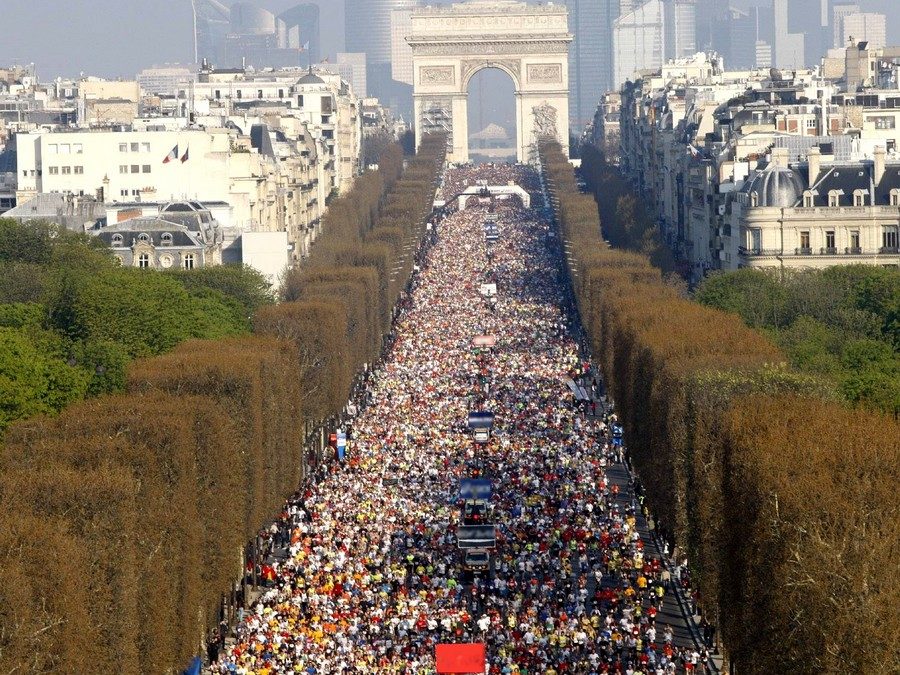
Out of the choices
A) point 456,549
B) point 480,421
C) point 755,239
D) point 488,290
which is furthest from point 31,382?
point 488,290

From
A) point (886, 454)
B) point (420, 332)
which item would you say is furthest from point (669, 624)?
point (420, 332)

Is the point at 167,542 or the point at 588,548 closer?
the point at 167,542

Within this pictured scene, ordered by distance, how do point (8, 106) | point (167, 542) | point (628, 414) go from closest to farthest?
point (167, 542), point (628, 414), point (8, 106)

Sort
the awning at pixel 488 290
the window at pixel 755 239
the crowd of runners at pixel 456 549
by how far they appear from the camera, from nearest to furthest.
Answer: the crowd of runners at pixel 456 549
the window at pixel 755 239
the awning at pixel 488 290

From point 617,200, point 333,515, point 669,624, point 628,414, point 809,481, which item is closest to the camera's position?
point 809,481

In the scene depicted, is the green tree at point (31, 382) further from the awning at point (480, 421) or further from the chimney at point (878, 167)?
the chimney at point (878, 167)

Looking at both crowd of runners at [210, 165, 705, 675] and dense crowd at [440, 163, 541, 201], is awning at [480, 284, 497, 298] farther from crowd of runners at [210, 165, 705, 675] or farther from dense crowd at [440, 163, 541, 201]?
dense crowd at [440, 163, 541, 201]

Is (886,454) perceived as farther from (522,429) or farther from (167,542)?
(522,429)

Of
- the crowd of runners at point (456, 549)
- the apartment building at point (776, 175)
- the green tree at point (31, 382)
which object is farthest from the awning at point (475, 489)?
the apartment building at point (776, 175)

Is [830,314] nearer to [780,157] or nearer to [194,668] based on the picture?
[780,157]
